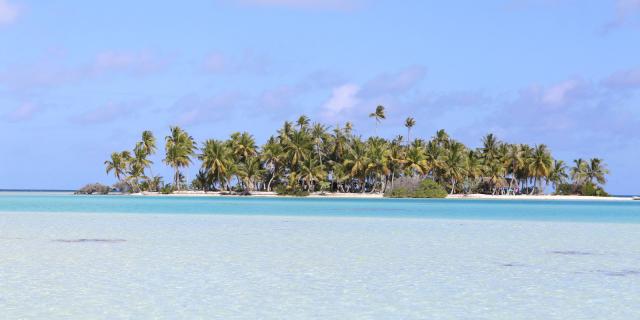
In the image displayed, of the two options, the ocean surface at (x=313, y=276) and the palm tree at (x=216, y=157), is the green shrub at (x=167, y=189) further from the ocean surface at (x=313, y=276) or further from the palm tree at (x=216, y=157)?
the ocean surface at (x=313, y=276)

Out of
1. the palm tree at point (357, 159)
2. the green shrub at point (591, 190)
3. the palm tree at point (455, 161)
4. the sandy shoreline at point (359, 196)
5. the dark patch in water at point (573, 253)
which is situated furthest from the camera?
the green shrub at point (591, 190)

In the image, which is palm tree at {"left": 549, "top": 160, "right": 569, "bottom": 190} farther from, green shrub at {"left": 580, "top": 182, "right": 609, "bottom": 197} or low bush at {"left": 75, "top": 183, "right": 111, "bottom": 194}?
low bush at {"left": 75, "top": 183, "right": 111, "bottom": 194}

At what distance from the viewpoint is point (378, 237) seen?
79.7 feet

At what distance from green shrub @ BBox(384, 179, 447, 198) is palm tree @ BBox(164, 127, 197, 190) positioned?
932 inches

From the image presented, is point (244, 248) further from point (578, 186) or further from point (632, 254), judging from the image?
point (578, 186)

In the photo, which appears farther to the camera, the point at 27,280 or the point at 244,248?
the point at 244,248

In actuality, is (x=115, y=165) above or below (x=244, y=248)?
above

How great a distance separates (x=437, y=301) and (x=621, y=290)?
352cm

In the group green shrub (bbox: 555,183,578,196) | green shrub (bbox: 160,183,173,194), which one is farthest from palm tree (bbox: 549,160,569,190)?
green shrub (bbox: 160,183,173,194)

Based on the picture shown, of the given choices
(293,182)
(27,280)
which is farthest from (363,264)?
(293,182)

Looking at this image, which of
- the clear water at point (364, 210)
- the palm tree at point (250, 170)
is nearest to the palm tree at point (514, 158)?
the clear water at point (364, 210)

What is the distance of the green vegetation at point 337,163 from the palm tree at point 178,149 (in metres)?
0.11

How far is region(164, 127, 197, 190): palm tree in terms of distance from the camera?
284 feet

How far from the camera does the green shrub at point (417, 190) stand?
8262 centimetres
